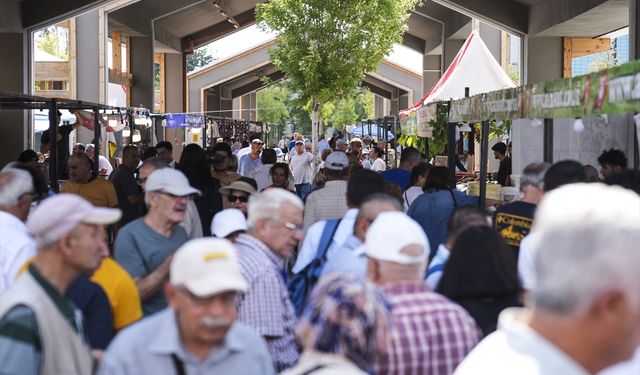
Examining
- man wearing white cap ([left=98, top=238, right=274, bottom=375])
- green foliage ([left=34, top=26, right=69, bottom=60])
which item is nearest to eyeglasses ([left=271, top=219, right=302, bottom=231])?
man wearing white cap ([left=98, top=238, right=274, bottom=375])

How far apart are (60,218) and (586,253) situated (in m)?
2.18

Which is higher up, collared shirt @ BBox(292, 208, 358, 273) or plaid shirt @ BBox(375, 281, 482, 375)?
collared shirt @ BBox(292, 208, 358, 273)

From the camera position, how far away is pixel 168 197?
5914 mm

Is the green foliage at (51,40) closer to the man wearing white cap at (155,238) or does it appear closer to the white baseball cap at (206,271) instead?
the man wearing white cap at (155,238)

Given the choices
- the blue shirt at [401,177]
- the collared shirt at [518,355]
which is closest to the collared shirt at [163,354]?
the collared shirt at [518,355]

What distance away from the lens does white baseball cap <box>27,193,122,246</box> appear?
146 inches

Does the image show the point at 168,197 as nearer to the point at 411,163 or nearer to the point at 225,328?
the point at 225,328

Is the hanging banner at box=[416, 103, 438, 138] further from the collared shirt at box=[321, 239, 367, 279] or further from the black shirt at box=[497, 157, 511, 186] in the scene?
the collared shirt at box=[321, 239, 367, 279]

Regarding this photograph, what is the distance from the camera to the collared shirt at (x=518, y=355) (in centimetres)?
221

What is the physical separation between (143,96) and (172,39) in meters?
6.41

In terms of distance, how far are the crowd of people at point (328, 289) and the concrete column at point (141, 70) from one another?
3036 cm

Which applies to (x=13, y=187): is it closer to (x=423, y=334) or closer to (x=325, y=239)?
(x=325, y=239)

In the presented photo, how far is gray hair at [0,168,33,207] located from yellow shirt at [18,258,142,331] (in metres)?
1.37

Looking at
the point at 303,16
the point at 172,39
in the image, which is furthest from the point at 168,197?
the point at 172,39
